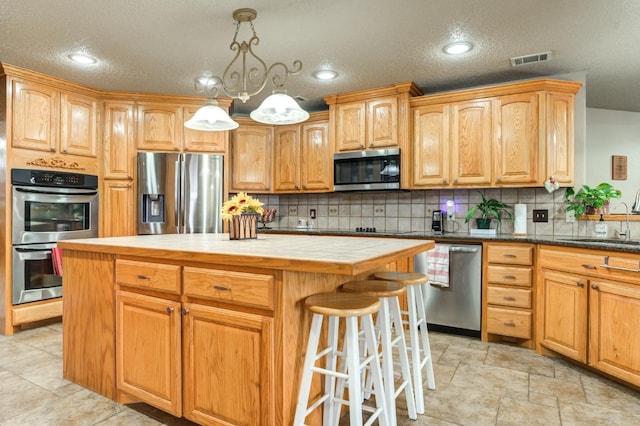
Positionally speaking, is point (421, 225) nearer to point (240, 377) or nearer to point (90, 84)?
point (240, 377)

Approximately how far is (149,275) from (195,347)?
0.43 metres

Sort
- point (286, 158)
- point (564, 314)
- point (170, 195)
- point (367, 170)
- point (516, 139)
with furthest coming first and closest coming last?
point (286, 158) < point (170, 195) < point (367, 170) < point (516, 139) < point (564, 314)

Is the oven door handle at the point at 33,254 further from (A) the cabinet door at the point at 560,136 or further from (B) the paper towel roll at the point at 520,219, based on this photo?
(A) the cabinet door at the point at 560,136

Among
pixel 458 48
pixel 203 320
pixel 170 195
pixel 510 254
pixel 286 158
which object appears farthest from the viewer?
pixel 286 158

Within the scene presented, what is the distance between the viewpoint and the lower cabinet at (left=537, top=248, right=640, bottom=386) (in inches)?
88.3

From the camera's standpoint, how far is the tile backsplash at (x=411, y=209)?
3.46m

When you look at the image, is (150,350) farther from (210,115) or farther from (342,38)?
(342,38)

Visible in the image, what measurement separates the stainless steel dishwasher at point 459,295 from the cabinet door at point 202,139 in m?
2.47

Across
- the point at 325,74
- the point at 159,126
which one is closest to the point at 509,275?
the point at 325,74

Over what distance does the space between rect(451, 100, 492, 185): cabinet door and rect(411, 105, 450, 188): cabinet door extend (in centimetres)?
7

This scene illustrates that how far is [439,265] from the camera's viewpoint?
3295 millimetres

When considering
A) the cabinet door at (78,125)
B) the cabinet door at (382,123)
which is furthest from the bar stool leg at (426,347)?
the cabinet door at (78,125)

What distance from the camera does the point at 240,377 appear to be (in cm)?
160

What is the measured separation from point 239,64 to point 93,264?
6.60ft
